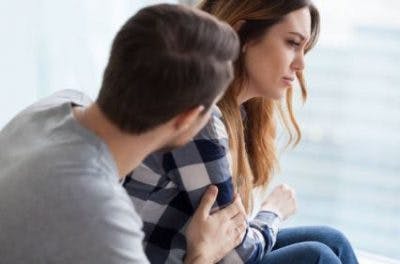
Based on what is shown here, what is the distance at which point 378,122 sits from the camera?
6.15ft

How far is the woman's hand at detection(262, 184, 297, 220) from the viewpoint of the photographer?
1.41 metres

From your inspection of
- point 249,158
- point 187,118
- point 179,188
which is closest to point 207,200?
point 179,188

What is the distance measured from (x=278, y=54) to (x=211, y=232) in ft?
1.32

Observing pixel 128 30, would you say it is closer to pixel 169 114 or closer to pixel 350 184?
pixel 169 114

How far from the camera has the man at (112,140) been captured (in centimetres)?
79

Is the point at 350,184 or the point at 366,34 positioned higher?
the point at 366,34

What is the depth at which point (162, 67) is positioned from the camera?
817 mm

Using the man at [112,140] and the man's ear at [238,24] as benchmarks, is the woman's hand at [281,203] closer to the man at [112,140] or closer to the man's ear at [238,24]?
the man's ear at [238,24]

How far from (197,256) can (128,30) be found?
0.47m

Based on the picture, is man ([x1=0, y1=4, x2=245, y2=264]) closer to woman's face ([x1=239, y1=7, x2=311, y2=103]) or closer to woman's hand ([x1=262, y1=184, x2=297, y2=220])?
woman's face ([x1=239, y1=7, x2=311, y2=103])

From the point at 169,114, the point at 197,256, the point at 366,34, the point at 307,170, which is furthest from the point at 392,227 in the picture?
the point at 169,114

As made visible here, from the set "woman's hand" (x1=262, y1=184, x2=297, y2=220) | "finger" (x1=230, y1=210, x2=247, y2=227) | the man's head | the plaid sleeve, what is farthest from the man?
"woman's hand" (x1=262, y1=184, x2=297, y2=220)

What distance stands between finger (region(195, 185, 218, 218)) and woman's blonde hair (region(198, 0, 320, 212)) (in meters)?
0.20

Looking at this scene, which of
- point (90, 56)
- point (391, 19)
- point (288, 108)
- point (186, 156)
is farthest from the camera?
point (90, 56)
